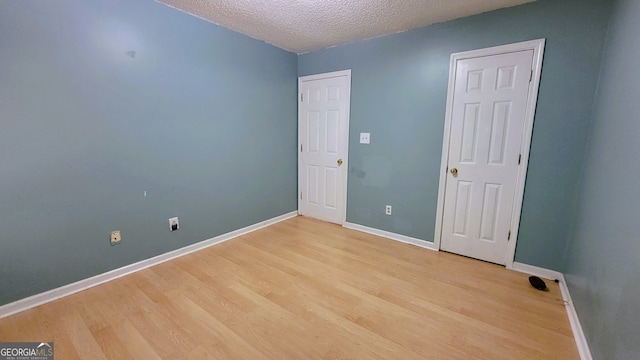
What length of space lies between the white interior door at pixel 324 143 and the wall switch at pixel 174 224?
1.82 meters

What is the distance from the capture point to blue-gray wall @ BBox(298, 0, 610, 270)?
6.51 feet

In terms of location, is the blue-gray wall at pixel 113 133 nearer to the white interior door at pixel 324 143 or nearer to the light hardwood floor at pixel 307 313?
the light hardwood floor at pixel 307 313

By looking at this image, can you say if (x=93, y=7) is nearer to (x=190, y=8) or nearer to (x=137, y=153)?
(x=190, y=8)

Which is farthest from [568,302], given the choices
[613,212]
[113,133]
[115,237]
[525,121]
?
[113,133]

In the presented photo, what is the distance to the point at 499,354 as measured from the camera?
4.66ft

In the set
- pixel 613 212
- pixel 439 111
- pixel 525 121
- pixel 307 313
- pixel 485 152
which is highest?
pixel 439 111

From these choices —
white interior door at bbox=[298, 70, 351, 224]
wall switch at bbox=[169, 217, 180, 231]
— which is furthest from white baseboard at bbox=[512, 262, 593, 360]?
wall switch at bbox=[169, 217, 180, 231]

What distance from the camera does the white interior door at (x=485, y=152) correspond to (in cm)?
222

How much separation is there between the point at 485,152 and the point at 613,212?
1150 mm

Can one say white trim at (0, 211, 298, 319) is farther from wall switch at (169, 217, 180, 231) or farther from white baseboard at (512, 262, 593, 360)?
white baseboard at (512, 262, 593, 360)

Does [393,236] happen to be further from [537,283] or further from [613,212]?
[613,212]

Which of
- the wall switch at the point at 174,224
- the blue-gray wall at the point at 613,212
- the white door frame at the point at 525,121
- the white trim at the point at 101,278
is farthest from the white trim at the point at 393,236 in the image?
the wall switch at the point at 174,224

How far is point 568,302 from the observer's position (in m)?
1.85

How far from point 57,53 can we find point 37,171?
2.79 ft
